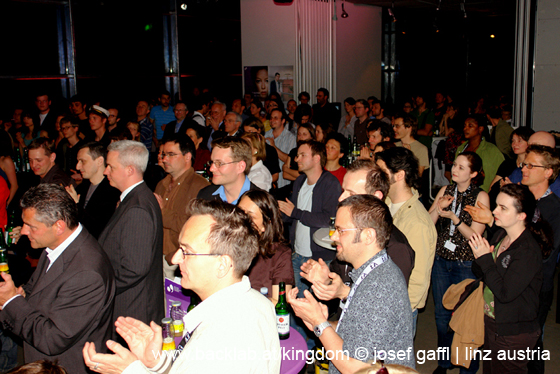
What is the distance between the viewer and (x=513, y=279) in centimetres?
273

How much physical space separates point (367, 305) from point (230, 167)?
196 cm

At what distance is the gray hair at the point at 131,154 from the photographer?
10.2ft

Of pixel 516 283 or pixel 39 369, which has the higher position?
pixel 39 369

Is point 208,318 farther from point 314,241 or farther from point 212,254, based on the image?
point 314,241

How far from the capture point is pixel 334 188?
13.1ft

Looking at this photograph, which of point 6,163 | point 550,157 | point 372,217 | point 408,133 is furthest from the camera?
point 408,133

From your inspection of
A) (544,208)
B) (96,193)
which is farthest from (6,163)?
(544,208)

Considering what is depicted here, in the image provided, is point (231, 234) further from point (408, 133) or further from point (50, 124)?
point (50, 124)

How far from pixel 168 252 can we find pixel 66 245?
4.85 ft

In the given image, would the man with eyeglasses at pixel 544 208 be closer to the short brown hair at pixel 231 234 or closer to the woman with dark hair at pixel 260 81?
the short brown hair at pixel 231 234

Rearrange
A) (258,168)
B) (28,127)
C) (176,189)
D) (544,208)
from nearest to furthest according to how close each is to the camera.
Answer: (544,208) → (176,189) → (258,168) → (28,127)

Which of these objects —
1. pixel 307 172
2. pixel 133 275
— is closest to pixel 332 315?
pixel 307 172

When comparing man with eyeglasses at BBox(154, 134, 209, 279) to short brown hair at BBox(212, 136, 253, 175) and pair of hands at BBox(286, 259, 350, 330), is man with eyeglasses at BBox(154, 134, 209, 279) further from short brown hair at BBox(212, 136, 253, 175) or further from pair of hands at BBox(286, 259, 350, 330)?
pair of hands at BBox(286, 259, 350, 330)

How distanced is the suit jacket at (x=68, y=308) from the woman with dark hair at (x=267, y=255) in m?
0.84
